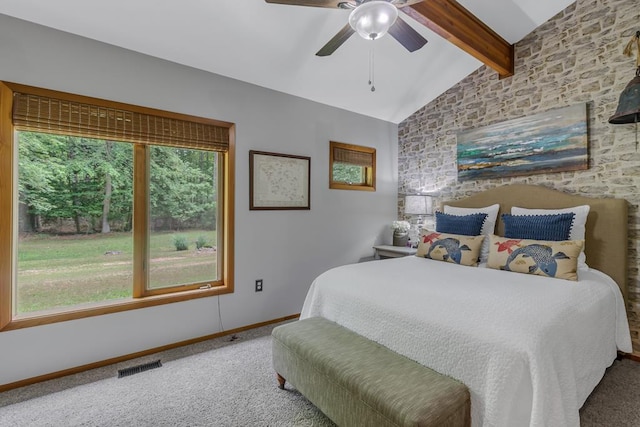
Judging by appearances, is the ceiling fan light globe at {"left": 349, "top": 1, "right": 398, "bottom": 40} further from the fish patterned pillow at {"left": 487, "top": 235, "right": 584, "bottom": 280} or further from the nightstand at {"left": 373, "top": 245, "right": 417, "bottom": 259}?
the nightstand at {"left": 373, "top": 245, "right": 417, "bottom": 259}

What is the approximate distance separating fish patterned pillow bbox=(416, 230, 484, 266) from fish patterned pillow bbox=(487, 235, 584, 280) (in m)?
0.16

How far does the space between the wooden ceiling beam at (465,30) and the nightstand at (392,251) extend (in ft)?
7.15

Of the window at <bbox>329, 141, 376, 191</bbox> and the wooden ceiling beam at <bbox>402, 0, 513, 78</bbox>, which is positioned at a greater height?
the wooden ceiling beam at <bbox>402, 0, 513, 78</bbox>

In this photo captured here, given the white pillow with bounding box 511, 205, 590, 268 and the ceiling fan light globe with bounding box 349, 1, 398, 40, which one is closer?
the ceiling fan light globe with bounding box 349, 1, 398, 40

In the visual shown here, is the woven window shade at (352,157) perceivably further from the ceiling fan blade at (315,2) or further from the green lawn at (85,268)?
the ceiling fan blade at (315,2)

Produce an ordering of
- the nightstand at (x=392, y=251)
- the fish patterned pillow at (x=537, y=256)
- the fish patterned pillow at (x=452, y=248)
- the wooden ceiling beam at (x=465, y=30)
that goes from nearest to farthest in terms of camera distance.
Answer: the fish patterned pillow at (x=537, y=256)
the wooden ceiling beam at (x=465, y=30)
the fish patterned pillow at (x=452, y=248)
the nightstand at (x=392, y=251)

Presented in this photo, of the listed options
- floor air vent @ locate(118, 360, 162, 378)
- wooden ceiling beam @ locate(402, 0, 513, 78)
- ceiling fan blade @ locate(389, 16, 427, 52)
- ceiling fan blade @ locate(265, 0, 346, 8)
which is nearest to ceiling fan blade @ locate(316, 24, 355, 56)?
ceiling fan blade @ locate(265, 0, 346, 8)

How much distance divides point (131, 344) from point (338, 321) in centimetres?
177

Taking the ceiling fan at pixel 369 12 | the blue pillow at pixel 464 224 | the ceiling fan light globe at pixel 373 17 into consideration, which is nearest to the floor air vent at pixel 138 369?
the ceiling fan at pixel 369 12

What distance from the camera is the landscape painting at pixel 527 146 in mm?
2850

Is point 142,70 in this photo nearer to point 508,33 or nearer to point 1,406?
point 1,406

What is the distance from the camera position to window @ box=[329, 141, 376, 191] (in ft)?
12.8

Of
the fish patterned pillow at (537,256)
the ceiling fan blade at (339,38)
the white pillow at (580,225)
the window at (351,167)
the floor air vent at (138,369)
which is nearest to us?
the ceiling fan blade at (339,38)

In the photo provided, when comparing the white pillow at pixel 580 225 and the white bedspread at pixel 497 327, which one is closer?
the white bedspread at pixel 497 327
